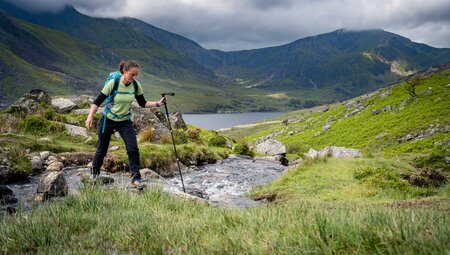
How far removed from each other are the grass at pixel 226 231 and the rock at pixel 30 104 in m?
25.4

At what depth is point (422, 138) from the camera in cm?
4644

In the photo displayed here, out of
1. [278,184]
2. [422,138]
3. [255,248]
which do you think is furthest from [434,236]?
[422,138]

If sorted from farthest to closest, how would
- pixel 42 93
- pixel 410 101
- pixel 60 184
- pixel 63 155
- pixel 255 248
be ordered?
1. pixel 410 101
2. pixel 42 93
3. pixel 63 155
4. pixel 60 184
5. pixel 255 248

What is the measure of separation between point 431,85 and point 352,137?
73.4 ft

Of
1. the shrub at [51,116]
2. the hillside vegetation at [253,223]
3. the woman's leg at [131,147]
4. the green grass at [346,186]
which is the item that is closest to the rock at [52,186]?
the woman's leg at [131,147]

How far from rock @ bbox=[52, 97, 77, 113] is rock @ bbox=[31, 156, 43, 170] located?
16.5 metres

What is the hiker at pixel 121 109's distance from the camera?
11914 mm

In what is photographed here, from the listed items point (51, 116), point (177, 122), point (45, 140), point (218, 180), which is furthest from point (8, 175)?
point (177, 122)

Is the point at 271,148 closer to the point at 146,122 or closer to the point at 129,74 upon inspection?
the point at 146,122

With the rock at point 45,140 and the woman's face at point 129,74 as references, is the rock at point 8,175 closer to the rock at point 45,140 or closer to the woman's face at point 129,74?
the rock at point 45,140

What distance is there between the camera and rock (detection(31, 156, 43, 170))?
1774 centimetres

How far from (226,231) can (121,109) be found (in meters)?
8.20

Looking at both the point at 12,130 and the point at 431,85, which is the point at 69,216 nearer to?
the point at 12,130

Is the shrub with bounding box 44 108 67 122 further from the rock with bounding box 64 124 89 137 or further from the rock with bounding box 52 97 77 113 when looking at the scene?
the rock with bounding box 52 97 77 113
